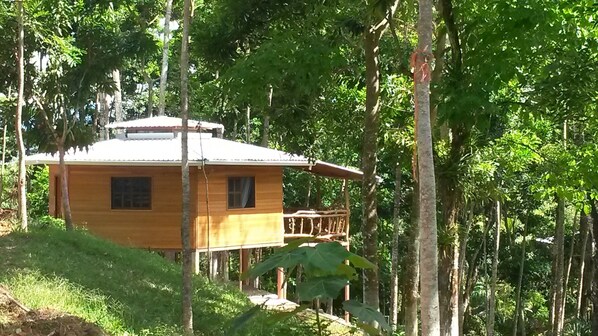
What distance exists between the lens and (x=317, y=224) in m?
19.4

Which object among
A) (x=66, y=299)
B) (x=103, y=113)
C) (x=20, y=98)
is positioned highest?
(x=103, y=113)

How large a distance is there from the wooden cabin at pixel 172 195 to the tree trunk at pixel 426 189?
10211 mm

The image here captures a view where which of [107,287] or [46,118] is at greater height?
[46,118]

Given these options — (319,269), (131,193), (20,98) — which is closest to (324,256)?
(319,269)

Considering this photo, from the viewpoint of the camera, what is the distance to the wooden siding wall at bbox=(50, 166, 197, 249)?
17.2m

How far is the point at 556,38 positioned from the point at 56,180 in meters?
14.5

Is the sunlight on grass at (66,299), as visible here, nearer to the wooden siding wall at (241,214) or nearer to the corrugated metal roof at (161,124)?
the wooden siding wall at (241,214)

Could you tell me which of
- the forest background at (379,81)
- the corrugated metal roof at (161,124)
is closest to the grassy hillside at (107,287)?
the forest background at (379,81)

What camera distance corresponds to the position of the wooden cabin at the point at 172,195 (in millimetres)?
16781

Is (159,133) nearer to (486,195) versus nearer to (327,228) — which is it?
(327,228)

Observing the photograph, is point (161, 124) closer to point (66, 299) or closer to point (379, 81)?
point (379, 81)

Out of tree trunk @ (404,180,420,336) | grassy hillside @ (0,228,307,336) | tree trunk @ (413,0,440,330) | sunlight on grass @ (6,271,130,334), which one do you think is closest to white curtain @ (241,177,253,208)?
grassy hillside @ (0,228,307,336)

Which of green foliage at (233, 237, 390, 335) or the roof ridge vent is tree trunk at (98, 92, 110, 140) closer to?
the roof ridge vent

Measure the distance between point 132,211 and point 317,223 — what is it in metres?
5.31
